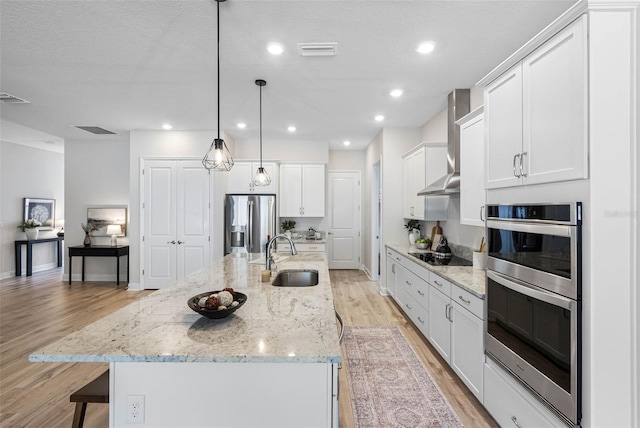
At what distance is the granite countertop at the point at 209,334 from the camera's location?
3.91ft

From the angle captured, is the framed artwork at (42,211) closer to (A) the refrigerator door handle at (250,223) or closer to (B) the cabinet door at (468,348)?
(A) the refrigerator door handle at (250,223)

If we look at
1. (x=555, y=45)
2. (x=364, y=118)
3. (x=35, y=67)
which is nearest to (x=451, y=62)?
(x=555, y=45)

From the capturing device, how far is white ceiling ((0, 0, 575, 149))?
218 cm

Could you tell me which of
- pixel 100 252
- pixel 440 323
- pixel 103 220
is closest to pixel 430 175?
pixel 440 323

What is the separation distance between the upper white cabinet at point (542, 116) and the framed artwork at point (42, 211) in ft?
28.2

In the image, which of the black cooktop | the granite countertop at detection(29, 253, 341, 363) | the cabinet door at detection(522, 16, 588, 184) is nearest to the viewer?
the granite countertop at detection(29, 253, 341, 363)

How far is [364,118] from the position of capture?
15.5 feet

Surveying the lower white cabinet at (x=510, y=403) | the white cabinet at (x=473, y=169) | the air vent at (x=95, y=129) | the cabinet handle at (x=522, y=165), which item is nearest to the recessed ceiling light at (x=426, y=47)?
the white cabinet at (x=473, y=169)

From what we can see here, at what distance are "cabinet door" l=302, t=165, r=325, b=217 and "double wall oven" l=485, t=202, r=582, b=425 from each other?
4.20 meters

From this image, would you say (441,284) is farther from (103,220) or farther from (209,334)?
(103,220)

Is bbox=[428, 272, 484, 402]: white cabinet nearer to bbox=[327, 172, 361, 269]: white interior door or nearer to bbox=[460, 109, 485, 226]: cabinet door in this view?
bbox=[460, 109, 485, 226]: cabinet door

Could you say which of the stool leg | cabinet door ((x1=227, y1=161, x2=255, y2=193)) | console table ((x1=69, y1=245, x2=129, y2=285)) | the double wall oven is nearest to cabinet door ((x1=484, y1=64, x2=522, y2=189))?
the double wall oven

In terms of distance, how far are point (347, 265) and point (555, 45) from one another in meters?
6.12

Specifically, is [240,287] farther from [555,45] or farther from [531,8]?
[531,8]
